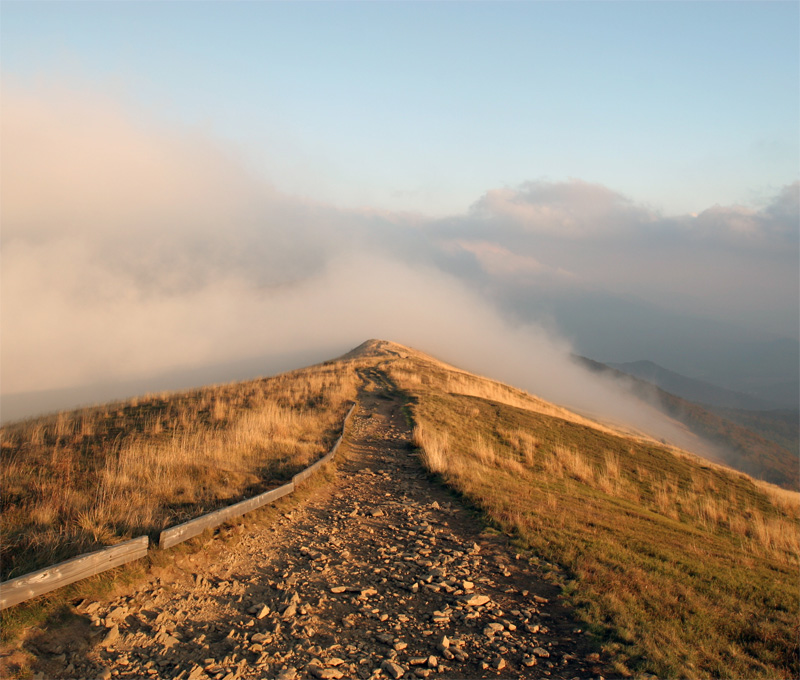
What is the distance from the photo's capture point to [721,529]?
15.6 m

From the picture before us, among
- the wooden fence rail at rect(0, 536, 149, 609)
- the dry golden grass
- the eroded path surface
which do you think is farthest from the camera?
the dry golden grass

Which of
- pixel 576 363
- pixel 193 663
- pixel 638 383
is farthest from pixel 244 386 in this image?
pixel 576 363

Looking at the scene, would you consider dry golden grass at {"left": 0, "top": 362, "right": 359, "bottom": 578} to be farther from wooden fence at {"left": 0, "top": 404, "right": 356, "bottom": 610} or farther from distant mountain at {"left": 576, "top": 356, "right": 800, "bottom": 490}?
distant mountain at {"left": 576, "top": 356, "right": 800, "bottom": 490}

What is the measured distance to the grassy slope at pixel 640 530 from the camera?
617 cm

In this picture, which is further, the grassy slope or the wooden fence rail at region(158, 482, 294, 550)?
the wooden fence rail at region(158, 482, 294, 550)

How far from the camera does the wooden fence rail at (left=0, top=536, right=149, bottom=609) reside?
201 inches

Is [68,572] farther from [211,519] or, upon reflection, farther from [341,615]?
[341,615]

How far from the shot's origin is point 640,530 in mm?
11469

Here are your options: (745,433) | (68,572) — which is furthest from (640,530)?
(745,433)

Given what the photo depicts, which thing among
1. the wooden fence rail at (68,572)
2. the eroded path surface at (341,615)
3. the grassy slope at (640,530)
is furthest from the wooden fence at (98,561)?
the grassy slope at (640,530)

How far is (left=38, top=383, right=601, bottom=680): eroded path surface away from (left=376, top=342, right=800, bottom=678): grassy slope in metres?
0.87

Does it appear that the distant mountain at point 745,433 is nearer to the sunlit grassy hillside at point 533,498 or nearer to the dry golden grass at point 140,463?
the sunlit grassy hillside at point 533,498

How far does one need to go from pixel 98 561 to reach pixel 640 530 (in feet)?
34.9

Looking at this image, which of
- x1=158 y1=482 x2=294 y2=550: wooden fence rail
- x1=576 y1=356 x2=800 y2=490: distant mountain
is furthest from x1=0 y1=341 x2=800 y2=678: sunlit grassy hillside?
x1=576 y1=356 x2=800 y2=490: distant mountain
